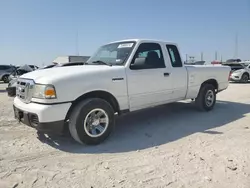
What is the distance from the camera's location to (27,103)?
4.54 m

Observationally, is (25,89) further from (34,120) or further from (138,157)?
(138,157)

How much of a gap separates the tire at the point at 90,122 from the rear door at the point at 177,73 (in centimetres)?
208

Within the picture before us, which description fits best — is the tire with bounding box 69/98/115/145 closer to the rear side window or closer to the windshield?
the windshield

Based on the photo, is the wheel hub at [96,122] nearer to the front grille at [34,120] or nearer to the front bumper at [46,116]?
the front bumper at [46,116]

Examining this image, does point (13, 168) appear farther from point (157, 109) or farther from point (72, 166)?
point (157, 109)

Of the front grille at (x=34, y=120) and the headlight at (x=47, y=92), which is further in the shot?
the front grille at (x=34, y=120)

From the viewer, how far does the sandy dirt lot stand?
3320 mm

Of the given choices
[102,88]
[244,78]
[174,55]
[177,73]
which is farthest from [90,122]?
[244,78]

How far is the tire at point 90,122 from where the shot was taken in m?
4.47

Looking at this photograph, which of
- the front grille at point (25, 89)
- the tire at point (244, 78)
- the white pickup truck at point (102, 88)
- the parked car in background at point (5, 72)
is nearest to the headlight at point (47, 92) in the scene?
the white pickup truck at point (102, 88)

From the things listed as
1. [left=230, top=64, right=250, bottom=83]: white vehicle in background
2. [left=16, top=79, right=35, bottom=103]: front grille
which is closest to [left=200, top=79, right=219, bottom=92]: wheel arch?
[left=16, top=79, right=35, bottom=103]: front grille

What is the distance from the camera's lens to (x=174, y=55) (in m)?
6.46

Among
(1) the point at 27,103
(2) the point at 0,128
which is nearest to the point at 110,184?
(1) the point at 27,103

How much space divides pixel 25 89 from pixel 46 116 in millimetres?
803
